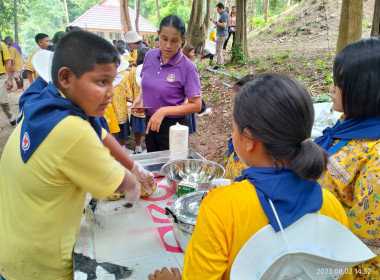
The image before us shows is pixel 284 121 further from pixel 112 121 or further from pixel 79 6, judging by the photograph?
pixel 79 6

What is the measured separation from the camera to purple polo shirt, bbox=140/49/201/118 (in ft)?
7.99

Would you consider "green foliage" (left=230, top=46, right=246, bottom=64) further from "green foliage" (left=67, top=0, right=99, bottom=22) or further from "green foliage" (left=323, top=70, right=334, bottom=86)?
"green foliage" (left=67, top=0, right=99, bottom=22)

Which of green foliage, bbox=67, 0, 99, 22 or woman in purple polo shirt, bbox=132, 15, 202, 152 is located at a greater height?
green foliage, bbox=67, 0, 99, 22

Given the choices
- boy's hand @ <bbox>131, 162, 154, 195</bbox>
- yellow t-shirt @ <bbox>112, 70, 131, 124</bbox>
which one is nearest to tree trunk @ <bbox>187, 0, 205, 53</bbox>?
yellow t-shirt @ <bbox>112, 70, 131, 124</bbox>

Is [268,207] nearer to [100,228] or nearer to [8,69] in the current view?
[100,228]

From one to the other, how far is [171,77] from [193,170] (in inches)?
34.9

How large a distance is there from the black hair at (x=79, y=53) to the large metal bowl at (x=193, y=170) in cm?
99

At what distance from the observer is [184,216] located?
50.7 inches

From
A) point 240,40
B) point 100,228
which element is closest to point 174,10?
point 240,40

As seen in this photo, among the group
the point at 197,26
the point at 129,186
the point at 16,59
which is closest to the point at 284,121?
the point at 129,186

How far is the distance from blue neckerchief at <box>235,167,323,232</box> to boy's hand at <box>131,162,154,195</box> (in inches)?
31.1

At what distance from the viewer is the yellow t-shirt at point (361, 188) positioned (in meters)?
1.20

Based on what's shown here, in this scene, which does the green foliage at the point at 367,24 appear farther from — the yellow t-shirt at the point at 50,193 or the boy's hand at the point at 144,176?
the yellow t-shirt at the point at 50,193

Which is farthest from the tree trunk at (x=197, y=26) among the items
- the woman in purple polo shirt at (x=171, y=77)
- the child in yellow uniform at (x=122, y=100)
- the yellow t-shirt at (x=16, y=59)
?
the woman in purple polo shirt at (x=171, y=77)
